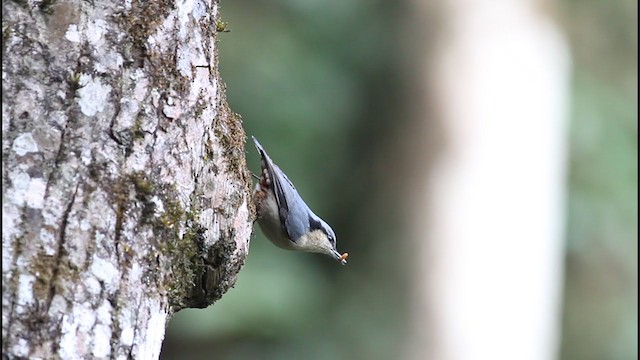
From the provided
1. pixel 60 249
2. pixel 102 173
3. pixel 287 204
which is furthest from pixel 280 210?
pixel 60 249

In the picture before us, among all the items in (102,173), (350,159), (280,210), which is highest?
(350,159)

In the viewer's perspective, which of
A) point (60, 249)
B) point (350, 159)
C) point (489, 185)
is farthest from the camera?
point (350, 159)

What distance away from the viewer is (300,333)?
7258mm

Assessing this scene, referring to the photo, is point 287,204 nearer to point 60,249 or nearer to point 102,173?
point 102,173

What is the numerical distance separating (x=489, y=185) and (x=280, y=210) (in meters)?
2.13

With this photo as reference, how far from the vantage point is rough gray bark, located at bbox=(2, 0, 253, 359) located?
1896 mm

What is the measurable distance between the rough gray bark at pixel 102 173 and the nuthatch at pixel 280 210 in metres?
1.48

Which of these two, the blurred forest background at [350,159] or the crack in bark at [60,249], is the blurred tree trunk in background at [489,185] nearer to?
the blurred forest background at [350,159]

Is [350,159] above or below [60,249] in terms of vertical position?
above

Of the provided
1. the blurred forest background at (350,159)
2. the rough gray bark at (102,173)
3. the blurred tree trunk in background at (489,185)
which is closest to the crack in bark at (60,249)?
the rough gray bark at (102,173)

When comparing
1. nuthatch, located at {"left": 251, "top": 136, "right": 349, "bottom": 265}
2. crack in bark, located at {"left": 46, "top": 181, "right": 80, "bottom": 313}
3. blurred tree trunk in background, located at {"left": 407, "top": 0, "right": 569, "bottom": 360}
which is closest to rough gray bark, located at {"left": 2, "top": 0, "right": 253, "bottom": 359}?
crack in bark, located at {"left": 46, "top": 181, "right": 80, "bottom": 313}

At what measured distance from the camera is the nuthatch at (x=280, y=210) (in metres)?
3.90

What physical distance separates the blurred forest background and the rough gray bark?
3862 millimetres

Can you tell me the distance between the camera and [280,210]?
398cm
